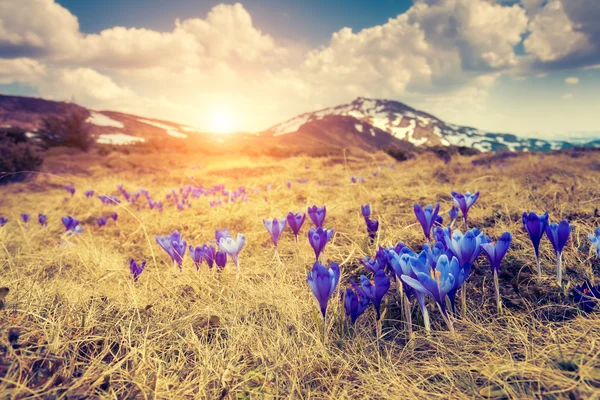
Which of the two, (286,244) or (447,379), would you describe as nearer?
(447,379)

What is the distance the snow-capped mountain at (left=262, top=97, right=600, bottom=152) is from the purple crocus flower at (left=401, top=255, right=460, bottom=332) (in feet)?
189

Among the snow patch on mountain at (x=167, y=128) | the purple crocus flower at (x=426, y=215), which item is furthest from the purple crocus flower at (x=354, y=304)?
the snow patch on mountain at (x=167, y=128)

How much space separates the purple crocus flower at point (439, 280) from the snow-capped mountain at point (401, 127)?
57.6 m

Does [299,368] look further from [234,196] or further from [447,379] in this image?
[234,196]

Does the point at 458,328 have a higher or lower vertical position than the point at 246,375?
higher

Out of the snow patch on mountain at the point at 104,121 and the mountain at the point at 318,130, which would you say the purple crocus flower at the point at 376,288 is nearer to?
the mountain at the point at 318,130

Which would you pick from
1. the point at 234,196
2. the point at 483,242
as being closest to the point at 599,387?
the point at 483,242

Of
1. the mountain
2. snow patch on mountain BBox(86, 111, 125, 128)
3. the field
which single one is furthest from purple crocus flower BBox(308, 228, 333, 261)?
snow patch on mountain BBox(86, 111, 125, 128)

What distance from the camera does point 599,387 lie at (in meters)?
1.06

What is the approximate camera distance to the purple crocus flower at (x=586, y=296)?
1515 millimetres

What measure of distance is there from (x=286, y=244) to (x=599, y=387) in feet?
8.16

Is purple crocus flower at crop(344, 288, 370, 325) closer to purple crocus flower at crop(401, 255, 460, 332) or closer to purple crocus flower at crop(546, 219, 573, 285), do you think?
purple crocus flower at crop(401, 255, 460, 332)

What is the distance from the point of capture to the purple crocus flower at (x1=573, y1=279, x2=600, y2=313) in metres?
1.51

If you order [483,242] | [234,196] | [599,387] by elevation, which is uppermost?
[483,242]
